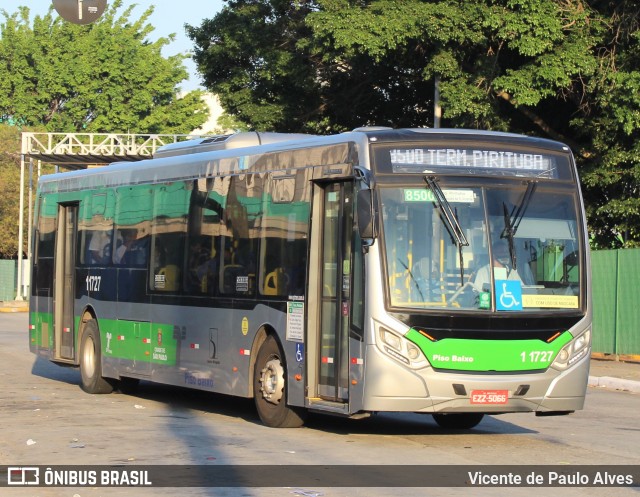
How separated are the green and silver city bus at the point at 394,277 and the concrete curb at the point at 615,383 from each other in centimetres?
740

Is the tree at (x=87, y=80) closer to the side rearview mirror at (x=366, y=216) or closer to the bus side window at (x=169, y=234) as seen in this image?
the bus side window at (x=169, y=234)

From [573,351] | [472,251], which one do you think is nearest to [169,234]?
[472,251]

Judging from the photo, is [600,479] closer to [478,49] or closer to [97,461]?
[97,461]

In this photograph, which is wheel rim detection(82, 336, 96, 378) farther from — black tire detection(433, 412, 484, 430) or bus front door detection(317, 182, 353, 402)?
bus front door detection(317, 182, 353, 402)

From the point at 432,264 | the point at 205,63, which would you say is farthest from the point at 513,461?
the point at 205,63

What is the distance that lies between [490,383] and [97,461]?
384cm

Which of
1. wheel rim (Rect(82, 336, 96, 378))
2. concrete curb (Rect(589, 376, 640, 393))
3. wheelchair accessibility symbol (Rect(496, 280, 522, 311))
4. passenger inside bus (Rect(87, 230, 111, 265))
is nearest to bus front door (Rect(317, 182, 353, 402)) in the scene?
wheelchair accessibility symbol (Rect(496, 280, 522, 311))

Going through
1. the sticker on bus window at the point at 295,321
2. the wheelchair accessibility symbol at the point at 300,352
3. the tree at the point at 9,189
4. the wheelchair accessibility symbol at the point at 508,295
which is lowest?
the wheelchair accessibility symbol at the point at 300,352

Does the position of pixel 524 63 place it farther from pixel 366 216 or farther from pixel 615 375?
pixel 366 216

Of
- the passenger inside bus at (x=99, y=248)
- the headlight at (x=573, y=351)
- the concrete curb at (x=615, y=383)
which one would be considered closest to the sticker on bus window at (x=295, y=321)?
the headlight at (x=573, y=351)

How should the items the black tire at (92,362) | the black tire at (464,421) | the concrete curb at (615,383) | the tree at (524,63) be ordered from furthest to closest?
the tree at (524,63) → the concrete curb at (615,383) → the black tire at (92,362) → the black tire at (464,421)

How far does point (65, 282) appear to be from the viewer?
65.5 feet

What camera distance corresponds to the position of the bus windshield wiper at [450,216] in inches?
491

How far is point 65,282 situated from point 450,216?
912 cm
